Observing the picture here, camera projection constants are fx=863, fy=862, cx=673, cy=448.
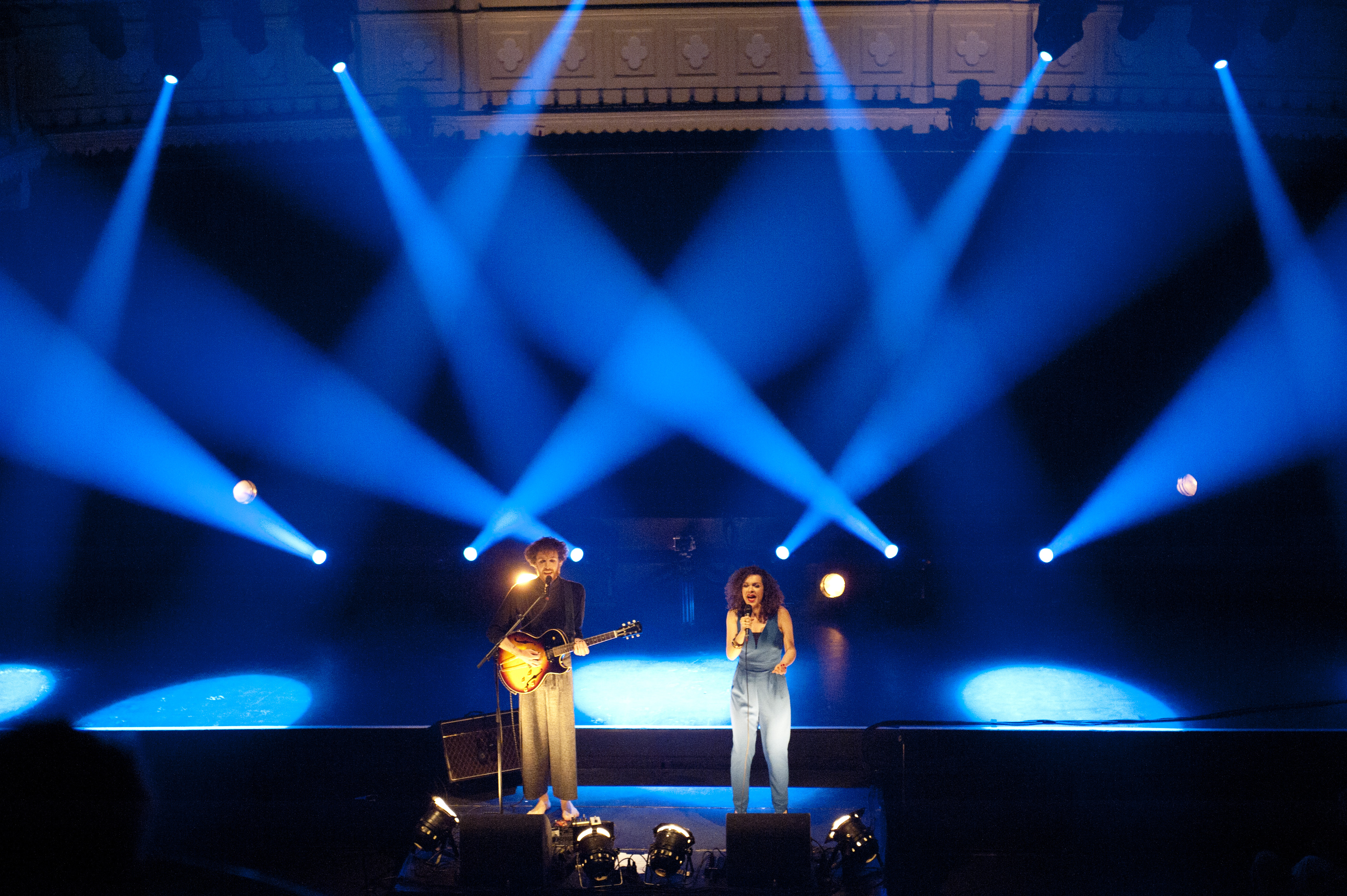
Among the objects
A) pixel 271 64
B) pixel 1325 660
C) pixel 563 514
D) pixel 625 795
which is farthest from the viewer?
pixel 563 514

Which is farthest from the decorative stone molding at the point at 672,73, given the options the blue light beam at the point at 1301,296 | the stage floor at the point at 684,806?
the stage floor at the point at 684,806

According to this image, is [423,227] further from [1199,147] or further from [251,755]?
[1199,147]

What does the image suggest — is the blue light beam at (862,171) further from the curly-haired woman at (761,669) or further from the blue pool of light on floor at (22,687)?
the blue pool of light on floor at (22,687)

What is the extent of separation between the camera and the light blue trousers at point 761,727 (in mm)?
3875

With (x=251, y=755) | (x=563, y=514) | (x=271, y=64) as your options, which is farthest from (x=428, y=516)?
(x=271, y=64)

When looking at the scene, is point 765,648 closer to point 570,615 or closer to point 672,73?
point 570,615

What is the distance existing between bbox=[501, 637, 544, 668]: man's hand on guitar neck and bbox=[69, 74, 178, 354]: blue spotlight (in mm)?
6109

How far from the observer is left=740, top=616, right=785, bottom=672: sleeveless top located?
3855 millimetres

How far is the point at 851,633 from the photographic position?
700 centimetres

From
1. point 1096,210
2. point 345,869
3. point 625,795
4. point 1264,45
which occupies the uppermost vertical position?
point 1264,45

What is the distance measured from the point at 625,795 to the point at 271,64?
6.52 m

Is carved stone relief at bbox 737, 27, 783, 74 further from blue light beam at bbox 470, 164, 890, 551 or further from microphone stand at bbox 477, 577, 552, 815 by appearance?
microphone stand at bbox 477, 577, 552, 815

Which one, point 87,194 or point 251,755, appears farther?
point 87,194

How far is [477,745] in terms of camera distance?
445 cm
